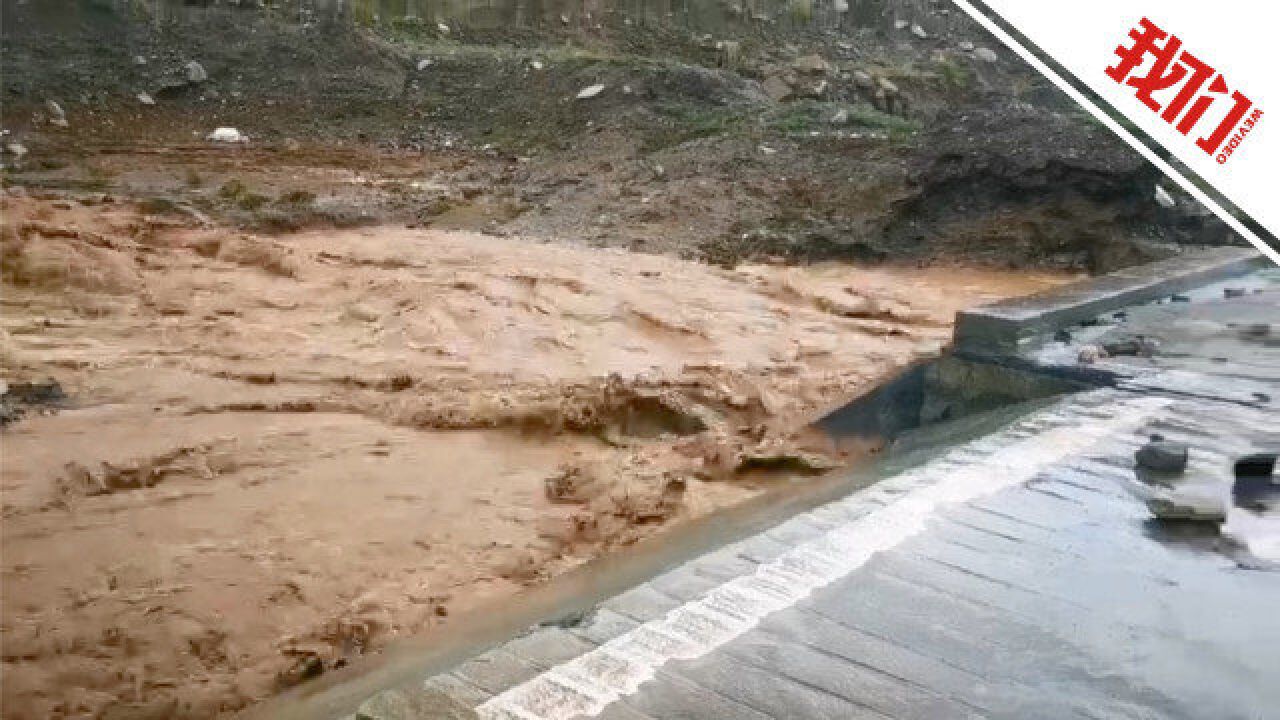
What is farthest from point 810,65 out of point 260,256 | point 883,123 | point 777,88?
point 260,256

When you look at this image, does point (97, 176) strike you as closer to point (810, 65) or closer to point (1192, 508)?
point (1192, 508)

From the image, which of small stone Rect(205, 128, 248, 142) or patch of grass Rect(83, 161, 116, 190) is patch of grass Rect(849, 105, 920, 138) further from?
patch of grass Rect(83, 161, 116, 190)

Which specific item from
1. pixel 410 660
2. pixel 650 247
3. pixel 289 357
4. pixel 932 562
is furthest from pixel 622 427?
pixel 650 247

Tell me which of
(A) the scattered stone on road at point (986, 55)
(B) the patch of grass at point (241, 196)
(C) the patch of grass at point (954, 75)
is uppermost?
(A) the scattered stone on road at point (986, 55)

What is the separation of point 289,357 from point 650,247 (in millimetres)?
5054

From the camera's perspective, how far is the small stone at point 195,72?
15.5 metres

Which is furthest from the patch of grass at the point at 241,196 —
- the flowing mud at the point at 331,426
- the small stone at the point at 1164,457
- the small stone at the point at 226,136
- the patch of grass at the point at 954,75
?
the patch of grass at the point at 954,75

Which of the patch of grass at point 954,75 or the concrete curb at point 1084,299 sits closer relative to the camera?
the concrete curb at point 1084,299

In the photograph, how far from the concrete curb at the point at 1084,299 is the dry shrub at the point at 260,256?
4.67m

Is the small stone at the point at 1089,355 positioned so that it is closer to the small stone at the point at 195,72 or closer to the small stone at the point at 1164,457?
the small stone at the point at 1164,457

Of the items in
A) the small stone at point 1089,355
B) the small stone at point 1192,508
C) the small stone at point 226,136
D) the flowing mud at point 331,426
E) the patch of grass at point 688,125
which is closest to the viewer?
the small stone at point 1192,508

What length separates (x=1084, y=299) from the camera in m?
6.30

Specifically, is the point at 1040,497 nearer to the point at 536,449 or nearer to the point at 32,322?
the point at 536,449

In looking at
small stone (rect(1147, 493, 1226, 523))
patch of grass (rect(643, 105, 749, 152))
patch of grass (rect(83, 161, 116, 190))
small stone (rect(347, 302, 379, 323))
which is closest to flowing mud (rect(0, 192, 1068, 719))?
small stone (rect(347, 302, 379, 323))
